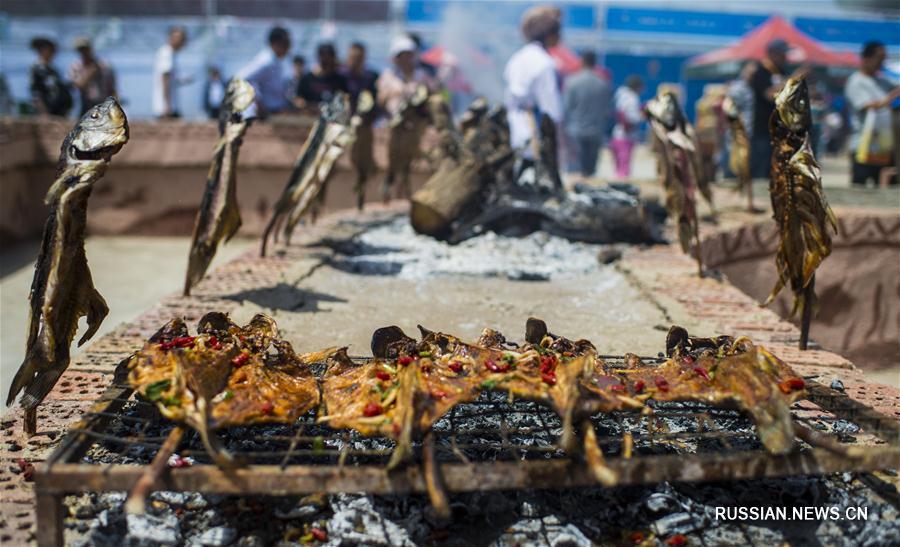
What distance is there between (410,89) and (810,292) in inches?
289

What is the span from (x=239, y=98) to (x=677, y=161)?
10.5 feet

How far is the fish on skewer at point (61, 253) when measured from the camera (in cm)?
294

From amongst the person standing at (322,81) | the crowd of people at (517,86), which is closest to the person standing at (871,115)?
the crowd of people at (517,86)

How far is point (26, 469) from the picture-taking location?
2.71 m

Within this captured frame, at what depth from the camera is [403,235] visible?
7773 mm

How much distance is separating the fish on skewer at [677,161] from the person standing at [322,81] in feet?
17.1

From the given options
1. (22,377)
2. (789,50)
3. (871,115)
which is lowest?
(22,377)

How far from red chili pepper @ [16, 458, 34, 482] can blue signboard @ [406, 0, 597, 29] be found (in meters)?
18.5

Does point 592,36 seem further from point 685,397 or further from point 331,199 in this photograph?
point 685,397

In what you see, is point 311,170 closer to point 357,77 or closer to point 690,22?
point 357,77

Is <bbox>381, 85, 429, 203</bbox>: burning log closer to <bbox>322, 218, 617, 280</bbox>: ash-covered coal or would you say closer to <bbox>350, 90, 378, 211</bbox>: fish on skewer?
<bbox>350, 90, 378, 211</bbox>: fish on skewer

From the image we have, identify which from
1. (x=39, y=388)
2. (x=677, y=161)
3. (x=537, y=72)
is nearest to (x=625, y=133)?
(x=537, y=72)

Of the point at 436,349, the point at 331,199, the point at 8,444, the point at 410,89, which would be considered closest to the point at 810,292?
the point at 436,349

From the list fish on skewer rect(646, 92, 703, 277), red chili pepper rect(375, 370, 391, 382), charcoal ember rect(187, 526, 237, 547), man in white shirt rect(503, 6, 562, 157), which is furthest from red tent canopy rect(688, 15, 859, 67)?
charcoal ember rect(187, 526, 237, 547)
